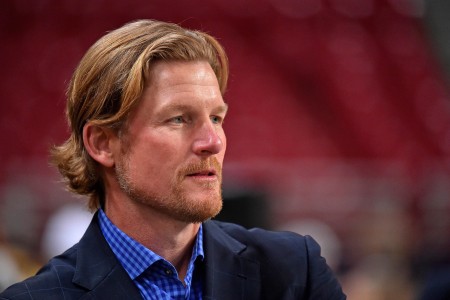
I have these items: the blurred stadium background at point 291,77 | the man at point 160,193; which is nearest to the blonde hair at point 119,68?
the man at point 160,193

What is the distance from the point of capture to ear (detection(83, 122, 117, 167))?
2.38m

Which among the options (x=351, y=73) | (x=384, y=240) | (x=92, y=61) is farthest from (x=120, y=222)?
(x=351, y=73)

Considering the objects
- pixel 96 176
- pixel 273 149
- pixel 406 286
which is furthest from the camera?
pixel 273 149

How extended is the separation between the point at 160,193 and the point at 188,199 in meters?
0.08

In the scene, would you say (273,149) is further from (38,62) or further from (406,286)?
(406,286)

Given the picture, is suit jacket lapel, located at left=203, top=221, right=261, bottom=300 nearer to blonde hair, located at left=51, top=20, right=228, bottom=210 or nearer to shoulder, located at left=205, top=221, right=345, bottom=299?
shoulder, located at left=205, top=221, right=345, bottom=299

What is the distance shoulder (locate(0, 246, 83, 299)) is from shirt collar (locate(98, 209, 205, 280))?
0.38 feet

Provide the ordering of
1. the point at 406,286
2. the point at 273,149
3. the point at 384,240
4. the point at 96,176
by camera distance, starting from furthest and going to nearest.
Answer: the point at 273,149, the point at 384,240, the point at 406,286, the point at 96,176

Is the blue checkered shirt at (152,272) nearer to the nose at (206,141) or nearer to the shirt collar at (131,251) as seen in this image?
the shirt collar at (131,251)

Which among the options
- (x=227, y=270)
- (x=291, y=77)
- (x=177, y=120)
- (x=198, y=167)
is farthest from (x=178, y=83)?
(x=291, y=77)

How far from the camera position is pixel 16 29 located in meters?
7.92

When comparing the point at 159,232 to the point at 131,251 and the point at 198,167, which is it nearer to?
the point at 131,251

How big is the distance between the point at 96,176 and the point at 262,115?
5484mm

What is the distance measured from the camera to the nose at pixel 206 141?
7.34 ft
